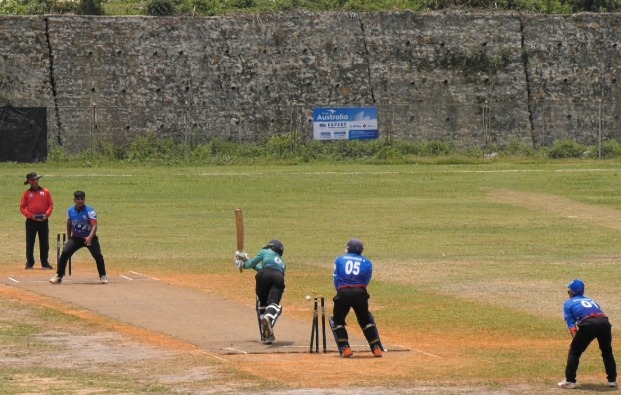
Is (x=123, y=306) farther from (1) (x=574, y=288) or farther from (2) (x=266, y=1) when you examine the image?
(2) (x=266, y=1)

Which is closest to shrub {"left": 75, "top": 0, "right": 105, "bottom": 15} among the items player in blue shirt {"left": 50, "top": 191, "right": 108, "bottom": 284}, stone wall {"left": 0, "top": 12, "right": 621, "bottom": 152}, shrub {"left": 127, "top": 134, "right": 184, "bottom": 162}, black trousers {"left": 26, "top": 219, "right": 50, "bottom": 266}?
stone wall {"left": 0, "top": 12, "right": 621, "bottom": 152}

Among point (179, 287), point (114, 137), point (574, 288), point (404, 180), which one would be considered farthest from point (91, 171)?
point (574, 288)

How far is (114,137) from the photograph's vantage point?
62969 millimetres

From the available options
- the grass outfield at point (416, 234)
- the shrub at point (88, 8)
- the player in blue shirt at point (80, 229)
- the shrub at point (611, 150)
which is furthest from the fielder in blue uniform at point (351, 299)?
the shrub at point (88, 8)

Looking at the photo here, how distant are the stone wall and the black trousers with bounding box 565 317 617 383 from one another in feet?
149

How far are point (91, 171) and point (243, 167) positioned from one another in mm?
6208

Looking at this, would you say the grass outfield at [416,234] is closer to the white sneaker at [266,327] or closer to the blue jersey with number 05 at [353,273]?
the blue jersey with number 05 at [353,273]

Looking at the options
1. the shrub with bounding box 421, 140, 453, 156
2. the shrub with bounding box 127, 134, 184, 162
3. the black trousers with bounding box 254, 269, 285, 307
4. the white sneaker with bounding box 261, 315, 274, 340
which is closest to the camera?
the white sneaker with bounding box 261, 315, 274, 340

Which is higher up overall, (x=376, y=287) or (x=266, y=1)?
(x=266, y=1)

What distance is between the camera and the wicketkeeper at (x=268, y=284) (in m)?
21.9

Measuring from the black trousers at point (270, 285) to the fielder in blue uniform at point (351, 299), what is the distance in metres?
1.29

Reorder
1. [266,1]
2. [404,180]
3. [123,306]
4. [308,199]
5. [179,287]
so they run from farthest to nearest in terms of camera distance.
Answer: [266,1], [404,180], [308,199], [179,287], [123,306]

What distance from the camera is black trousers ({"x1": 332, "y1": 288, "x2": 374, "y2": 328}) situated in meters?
20.8

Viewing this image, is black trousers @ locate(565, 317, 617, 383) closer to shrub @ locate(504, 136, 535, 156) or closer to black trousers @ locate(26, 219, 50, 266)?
black trousers @ locate(26, 219, 50, 266)
